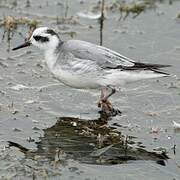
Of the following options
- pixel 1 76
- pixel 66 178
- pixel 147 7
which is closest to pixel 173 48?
pixel 147 7

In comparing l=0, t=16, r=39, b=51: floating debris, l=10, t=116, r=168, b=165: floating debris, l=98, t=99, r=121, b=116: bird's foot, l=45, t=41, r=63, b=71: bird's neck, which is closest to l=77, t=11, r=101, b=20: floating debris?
l=0, t=16, r=39, b=51: floating debris

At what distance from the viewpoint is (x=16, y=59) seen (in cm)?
1096

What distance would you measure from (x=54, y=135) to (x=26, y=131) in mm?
358

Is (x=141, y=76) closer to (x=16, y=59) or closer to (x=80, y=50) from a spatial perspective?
(x=80, y=50)

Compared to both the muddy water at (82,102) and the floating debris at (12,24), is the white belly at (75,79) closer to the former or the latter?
the muddy water at (82,102)

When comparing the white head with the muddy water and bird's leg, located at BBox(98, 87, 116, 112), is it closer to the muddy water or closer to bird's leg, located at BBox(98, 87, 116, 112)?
the muddy water

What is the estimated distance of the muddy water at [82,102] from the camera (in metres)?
7.72

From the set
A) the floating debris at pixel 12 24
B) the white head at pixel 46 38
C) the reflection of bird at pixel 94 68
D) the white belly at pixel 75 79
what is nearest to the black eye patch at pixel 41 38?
the white head at pixel 46 38

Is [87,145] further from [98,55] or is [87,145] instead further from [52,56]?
[52,56]

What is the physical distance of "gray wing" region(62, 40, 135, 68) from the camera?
9281 mm

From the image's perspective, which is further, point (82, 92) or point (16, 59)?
point (16, 59)

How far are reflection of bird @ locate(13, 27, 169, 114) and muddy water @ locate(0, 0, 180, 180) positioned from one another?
0.44 meters

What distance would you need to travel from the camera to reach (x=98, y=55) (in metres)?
9.34

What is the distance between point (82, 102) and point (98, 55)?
2.68ft
